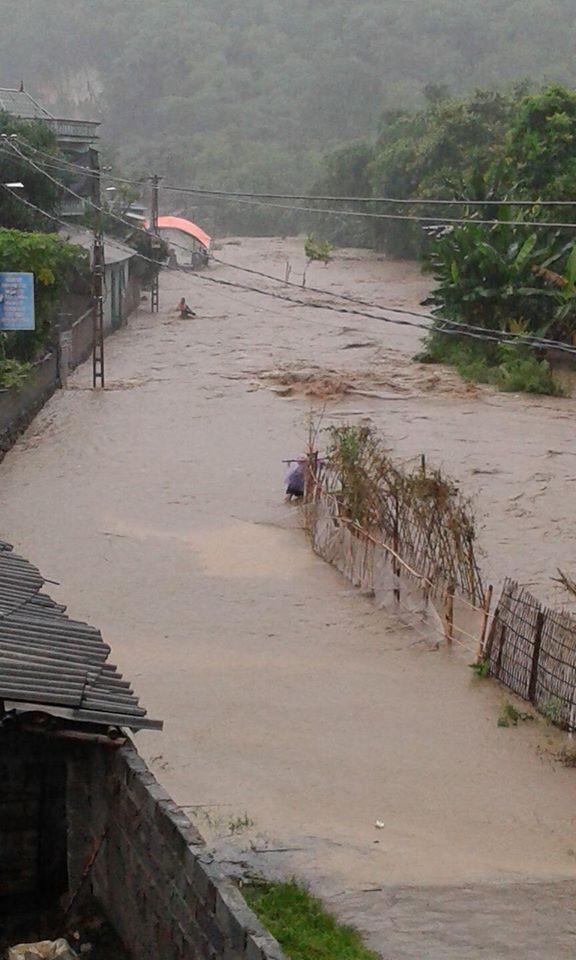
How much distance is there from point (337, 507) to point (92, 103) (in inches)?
3815

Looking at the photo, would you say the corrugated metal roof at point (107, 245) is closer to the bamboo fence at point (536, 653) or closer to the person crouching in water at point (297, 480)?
the person crouching in water at point (297, 480)

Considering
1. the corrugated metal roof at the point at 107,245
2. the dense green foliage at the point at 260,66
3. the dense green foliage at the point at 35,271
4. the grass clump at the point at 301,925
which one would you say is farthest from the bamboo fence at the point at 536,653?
the dense green foliage at the point at 260,66

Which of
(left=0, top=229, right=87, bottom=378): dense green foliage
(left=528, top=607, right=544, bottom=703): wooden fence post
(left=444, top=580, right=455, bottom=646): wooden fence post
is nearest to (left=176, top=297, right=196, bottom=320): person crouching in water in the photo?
(left=0, top=229, right=87, bottom=378): dense green foliage

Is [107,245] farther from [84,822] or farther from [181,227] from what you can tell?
[84,822]

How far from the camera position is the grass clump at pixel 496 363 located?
25.4 m

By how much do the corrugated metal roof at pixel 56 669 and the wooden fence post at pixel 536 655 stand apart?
3939 millimetres

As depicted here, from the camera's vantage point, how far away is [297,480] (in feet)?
55.0

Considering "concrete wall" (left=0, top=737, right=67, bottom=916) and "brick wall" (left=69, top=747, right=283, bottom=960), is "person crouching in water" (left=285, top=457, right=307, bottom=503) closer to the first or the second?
"concrete wall" (left=0, top=737, right=67, bottom=916)

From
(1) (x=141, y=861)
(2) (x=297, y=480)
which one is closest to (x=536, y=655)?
(1) (x=141, y=861)

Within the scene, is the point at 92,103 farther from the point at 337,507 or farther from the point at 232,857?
the point at 232,857

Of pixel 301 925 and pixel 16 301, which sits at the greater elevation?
pixel 16 301

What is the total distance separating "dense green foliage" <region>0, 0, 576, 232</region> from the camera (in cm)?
8962

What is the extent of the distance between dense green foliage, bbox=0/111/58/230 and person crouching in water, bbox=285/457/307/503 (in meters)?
14.8

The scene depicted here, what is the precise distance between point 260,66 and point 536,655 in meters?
100
